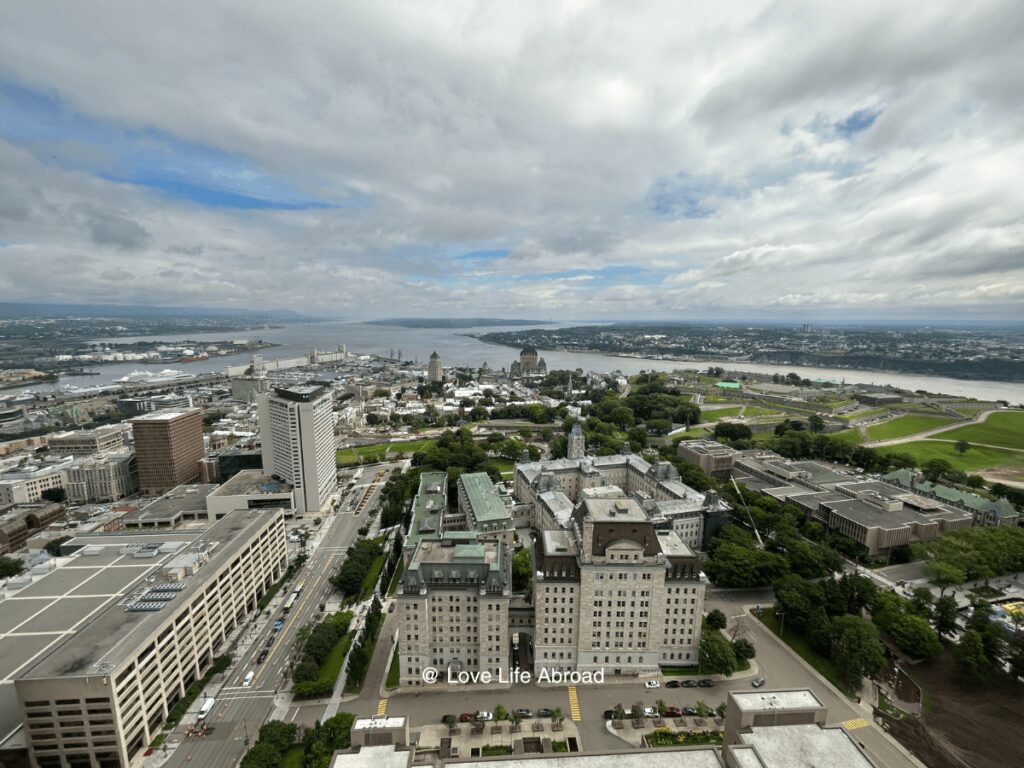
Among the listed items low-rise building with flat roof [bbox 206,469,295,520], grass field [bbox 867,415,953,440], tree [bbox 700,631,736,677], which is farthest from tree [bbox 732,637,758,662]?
grass field [bbox 867,415,953,440]

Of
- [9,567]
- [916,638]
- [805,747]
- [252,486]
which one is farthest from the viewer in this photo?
[252,486]

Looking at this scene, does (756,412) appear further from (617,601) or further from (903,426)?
(617,601)

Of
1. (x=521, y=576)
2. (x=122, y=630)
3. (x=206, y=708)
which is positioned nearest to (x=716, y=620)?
(x=521, y=576)

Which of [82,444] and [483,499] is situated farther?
[82,444]

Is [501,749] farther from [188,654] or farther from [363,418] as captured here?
[363,418]

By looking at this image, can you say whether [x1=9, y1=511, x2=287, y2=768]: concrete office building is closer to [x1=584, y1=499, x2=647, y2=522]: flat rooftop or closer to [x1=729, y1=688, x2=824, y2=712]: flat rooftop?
[x1=584, y1=499, x2=647, y2=522]: flat rooftop

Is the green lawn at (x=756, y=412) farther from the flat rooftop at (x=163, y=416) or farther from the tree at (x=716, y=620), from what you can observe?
the flat rooftop at (x=163, y=416)

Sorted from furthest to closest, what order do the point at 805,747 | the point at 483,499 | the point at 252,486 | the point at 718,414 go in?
the point at 718,414
the point at 252,486
the point at 483,499
the point at 805,747
